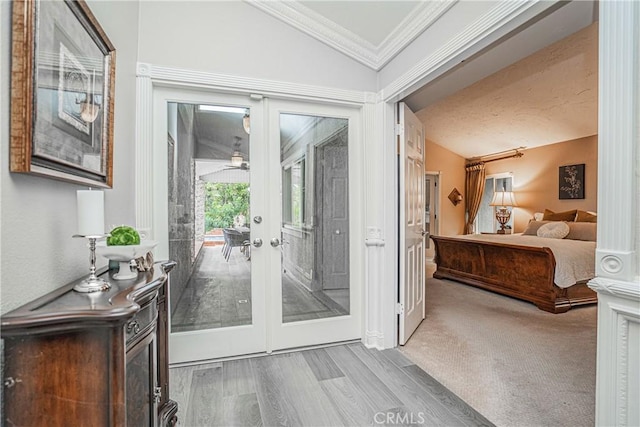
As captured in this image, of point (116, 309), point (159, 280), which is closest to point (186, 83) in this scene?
point (159, 280)

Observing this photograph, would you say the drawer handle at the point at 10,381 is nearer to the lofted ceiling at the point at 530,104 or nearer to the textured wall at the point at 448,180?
the lofted ceiling at the point at 530,104

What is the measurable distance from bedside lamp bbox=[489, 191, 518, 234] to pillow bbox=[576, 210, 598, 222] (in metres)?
1.44

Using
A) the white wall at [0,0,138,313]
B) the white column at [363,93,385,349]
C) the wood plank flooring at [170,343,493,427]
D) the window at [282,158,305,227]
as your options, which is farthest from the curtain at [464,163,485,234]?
the white wall at [0,0,138,313]

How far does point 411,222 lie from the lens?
113 inches

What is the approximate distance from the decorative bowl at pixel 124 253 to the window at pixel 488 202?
7296mm

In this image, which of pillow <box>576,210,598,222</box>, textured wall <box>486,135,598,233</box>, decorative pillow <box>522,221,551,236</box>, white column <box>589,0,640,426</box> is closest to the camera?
white column <box>589,0,640,426</box>

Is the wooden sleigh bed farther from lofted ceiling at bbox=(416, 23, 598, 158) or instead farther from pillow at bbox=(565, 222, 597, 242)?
lofted ceiling at bbox=(416, 23, 598, 158)

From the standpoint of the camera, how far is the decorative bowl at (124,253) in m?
1.15

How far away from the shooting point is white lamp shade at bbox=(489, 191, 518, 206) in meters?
6.48

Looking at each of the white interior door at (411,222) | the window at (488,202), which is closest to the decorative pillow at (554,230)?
the window at (488,202)

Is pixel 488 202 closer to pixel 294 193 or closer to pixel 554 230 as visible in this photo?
pixel 554 230

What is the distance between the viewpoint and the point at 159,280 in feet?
3.99

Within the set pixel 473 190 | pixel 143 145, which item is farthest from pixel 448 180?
pixel 143 145

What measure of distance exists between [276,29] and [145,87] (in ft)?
3.57
